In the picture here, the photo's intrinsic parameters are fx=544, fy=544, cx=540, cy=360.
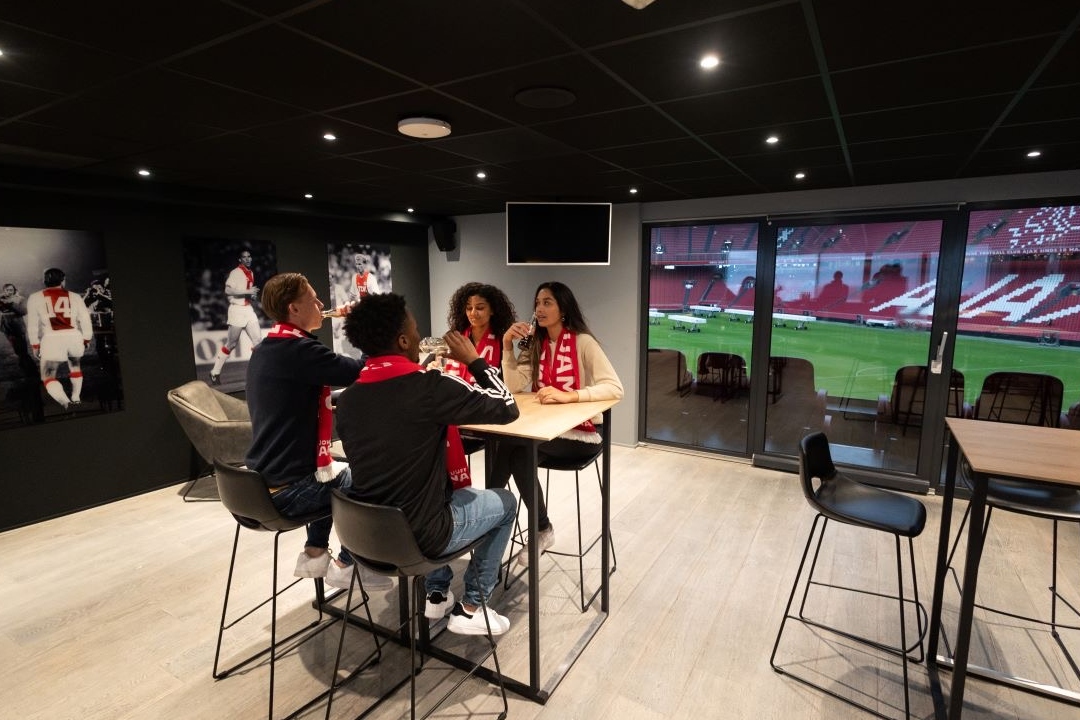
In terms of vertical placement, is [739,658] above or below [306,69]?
below

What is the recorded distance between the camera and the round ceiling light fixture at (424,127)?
2604 mm

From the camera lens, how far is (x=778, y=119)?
2652 mm

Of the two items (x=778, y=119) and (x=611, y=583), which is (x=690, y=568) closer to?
(x=611, y=583)

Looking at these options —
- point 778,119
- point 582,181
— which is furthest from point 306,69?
point 582,181

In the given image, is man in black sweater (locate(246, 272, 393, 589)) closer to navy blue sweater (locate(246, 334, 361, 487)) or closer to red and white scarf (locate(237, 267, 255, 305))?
navy blue sweater (locate(246, 334, 361, 487))

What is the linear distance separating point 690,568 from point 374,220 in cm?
462

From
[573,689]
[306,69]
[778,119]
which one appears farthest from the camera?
[778,119]

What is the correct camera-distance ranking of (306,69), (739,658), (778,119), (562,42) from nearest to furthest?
1. (562,42)
2. (306,69)
3. (739,658)
4. (778,119)

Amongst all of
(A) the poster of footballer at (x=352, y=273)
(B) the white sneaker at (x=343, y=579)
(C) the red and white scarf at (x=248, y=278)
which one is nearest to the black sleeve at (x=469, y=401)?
(B) the white sneaker at (x=343, y=579)

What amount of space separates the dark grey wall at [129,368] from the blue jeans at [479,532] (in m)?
3.50

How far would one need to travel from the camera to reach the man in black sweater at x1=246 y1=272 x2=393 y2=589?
2.15m

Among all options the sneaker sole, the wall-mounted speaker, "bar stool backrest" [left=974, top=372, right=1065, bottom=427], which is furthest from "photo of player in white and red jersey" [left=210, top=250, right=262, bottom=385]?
"bar stool backrest" [left=974, top=372, right=1065, bottom=427]

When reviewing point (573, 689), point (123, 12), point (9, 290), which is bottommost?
point (573, 689)

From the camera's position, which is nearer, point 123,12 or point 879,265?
point 123,12
